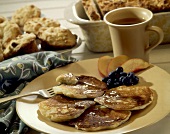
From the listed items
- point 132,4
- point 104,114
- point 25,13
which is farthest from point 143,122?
point 25,13

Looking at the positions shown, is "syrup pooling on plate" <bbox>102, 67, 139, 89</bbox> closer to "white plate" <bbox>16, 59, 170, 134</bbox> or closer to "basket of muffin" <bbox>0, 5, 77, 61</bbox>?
"white plate" <bbox>16, 59, 170, 134</bbox>

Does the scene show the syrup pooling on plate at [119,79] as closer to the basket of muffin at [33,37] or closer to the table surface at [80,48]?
the table surface at [80,48]

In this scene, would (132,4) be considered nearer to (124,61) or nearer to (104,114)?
(124,61)

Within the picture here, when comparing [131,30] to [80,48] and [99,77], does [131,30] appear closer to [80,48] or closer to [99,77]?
[99,77]

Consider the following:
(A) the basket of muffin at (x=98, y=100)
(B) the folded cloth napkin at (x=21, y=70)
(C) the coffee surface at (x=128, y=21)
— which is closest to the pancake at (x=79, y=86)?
(A) the basket of muffin at (x=98, y=100)

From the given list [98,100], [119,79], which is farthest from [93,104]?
[119,79]

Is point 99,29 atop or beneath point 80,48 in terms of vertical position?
atop
